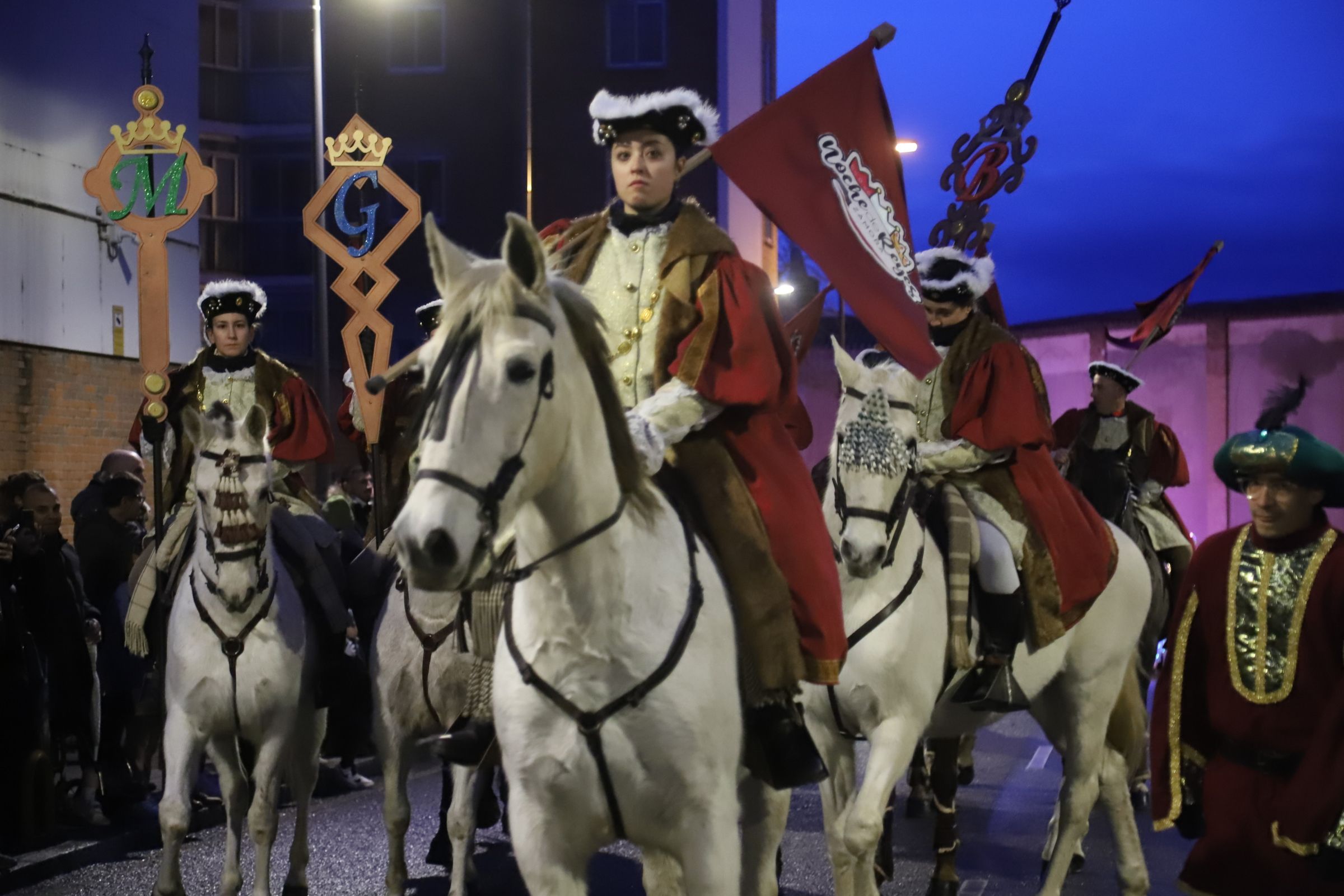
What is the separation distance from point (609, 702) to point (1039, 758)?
10351 mm

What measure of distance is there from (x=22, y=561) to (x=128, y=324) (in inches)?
350

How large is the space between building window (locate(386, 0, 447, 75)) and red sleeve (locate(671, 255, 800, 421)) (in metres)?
31.1

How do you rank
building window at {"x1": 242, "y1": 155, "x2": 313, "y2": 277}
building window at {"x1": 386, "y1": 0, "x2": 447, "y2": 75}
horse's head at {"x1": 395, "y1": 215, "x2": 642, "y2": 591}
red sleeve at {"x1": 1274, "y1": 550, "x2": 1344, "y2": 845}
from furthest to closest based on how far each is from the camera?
building window at {"x1": 386, "y1": 0, "x2": 447, "y2": 75}, building window at {"x1": 242, "y1": 155, "x2": 313, "y2": 277}, red sleeve at {"x1": 1274, "y1": 550, "x2": 1344, "y2": 845}, horse's head at {"x1": 395, "y1": 215, "x2": 642, "y2": 591}

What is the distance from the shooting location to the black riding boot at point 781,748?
423 centimetres

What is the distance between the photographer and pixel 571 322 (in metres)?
3.66

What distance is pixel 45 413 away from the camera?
15.8 metres

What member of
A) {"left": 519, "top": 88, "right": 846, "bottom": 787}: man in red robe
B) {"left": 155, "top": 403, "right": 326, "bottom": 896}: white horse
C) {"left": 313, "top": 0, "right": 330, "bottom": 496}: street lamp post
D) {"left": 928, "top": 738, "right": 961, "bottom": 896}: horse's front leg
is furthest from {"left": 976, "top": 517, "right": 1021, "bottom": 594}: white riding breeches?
{"left": 313, "top": 0, "right": 330, "bottom": 496}: street lamp post

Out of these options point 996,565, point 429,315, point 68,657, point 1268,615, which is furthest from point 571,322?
point 68,657

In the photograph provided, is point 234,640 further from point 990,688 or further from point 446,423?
point 446,423

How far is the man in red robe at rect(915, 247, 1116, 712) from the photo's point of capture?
24.1 ft

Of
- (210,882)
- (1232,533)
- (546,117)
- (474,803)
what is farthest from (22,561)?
(546,117)

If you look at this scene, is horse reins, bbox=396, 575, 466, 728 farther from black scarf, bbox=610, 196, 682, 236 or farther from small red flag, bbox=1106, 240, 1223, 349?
small red flag, bbox=1106, 240, 1223, 349

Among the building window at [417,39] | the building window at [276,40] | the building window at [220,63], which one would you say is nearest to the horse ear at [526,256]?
the building window at [220,63]

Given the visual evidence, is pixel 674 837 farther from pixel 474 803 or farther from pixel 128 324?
pixel 128 324
